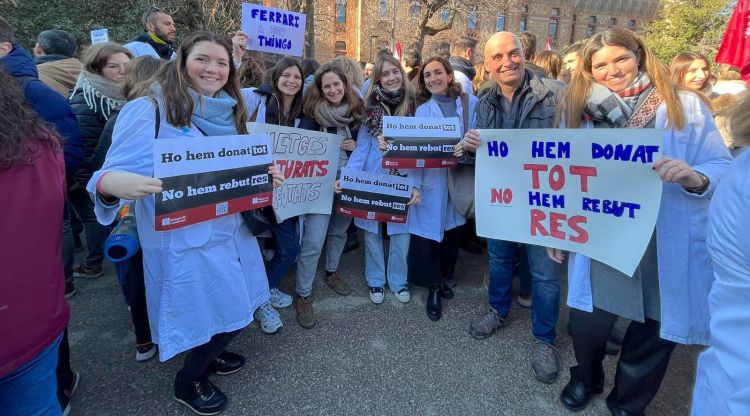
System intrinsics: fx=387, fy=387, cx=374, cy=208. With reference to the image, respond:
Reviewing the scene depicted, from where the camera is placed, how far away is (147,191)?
5.39 ft

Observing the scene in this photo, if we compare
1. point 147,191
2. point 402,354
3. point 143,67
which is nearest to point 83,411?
point 147,191

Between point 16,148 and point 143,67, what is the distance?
1907mm

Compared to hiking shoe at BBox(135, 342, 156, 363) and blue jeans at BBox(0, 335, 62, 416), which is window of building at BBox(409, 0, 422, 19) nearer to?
hiking shoe at BBox(135, 342, 156, 363)

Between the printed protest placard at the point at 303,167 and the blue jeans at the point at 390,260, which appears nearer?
the printed protest placard at the point at 303,167

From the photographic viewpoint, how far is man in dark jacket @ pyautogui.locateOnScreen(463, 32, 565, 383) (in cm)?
255

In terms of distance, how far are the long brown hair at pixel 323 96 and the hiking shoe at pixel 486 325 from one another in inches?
75.6

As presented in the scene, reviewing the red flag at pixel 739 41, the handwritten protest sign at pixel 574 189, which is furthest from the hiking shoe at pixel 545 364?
the red flag at pixel 739 41

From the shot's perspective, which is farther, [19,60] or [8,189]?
[19,60]

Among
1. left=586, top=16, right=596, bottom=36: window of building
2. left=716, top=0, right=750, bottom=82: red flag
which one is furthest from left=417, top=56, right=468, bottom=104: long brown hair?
left=586, top=16, right=596, bottom=36: window of building

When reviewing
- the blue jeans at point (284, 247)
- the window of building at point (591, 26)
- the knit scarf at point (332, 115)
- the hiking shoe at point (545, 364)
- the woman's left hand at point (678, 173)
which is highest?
the window of building at point (591, 26)

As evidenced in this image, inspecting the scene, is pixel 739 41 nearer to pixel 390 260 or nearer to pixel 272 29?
pixel 390 260

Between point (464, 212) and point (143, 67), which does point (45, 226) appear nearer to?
point (143, 67)

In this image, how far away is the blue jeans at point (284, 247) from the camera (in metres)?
3.04

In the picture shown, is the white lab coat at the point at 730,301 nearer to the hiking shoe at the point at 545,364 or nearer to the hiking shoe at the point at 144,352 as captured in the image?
the hiking shoe at the point at 545,364
